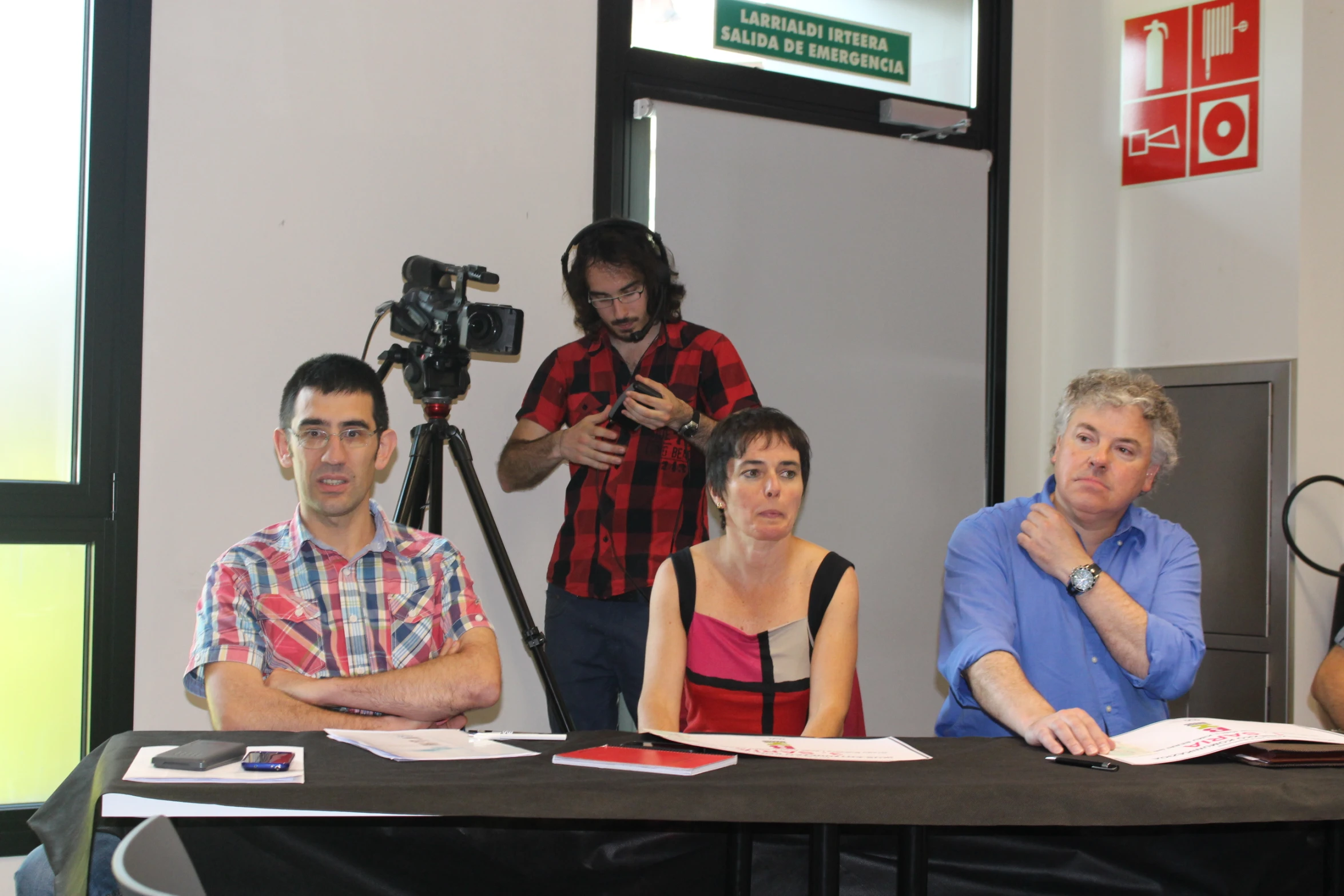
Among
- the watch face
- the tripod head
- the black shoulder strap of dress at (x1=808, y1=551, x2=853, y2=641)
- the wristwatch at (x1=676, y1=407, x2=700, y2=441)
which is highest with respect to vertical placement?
the tripod head

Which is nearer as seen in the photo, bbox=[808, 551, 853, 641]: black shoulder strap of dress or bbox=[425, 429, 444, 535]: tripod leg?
bbox=[808, 551, 853, 641]: black shoulder strap of dress

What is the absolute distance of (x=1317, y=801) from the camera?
1.39 metres

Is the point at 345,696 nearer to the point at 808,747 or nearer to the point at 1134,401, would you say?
the point at 808,747

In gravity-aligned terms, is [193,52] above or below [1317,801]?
above

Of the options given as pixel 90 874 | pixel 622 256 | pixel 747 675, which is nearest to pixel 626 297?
pixel 622 256

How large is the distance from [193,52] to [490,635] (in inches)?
65.0

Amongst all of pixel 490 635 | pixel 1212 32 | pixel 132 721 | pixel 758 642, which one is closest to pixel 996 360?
pixel 1212 32

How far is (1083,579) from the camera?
1.91 metres

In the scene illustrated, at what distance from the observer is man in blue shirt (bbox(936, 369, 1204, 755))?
1.89 meters

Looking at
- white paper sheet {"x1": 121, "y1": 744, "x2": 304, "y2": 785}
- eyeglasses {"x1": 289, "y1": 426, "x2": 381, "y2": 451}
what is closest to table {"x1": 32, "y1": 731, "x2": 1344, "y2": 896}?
white paper sheet {"x1": 121, "y1": 744, "x2": 304, "y2": 785}

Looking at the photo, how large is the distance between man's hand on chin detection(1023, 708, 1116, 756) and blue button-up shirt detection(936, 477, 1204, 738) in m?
0.24

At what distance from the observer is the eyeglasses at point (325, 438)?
6.59 feet

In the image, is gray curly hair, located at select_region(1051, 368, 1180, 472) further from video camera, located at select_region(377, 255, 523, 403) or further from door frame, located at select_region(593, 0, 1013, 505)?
door frame, located at select_region(593, 0, 1013, 505)

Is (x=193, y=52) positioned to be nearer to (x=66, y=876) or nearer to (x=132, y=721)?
(x=132, y=721)
